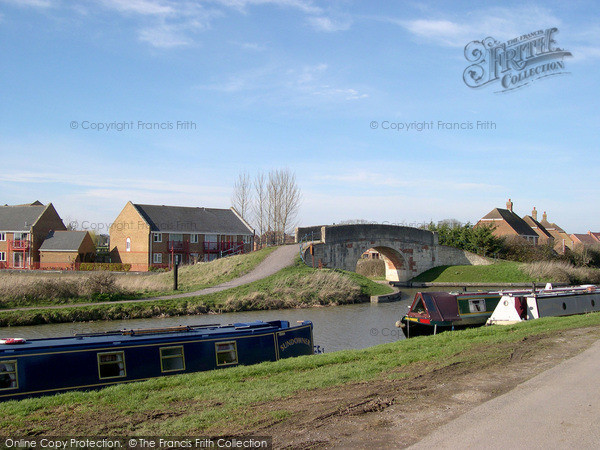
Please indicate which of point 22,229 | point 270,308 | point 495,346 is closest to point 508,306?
point 495,346

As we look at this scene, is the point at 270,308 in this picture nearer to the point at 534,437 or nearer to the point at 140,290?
the point at 140,290

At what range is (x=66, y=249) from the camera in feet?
151

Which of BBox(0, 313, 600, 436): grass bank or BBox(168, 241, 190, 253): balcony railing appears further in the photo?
BBox(168, 241, 190, 253): balcony railing

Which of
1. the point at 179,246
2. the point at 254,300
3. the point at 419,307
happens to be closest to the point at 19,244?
the point at 179,246

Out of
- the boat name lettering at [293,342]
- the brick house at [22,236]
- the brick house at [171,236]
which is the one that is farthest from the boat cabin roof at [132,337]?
the brick house at [22,236]

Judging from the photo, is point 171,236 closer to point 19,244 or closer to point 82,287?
point 19,244

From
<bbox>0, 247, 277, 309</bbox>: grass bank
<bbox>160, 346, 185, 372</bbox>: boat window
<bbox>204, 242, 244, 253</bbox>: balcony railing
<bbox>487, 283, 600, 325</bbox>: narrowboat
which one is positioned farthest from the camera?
<bbox>204, 242, 244, 253</bbox>: balcony railing

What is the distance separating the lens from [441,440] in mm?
4895

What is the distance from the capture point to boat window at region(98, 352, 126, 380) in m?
9.77

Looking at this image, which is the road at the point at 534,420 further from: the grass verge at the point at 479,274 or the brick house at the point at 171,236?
the brick house at the point at 171,236

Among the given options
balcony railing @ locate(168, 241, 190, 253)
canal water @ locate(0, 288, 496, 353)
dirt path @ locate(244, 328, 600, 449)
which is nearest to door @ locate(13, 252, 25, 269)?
balcony railing @ locate(168, 241, 190, 253)

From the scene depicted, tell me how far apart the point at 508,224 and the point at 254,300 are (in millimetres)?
41351

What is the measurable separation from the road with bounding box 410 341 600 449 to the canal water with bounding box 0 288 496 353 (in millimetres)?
9287

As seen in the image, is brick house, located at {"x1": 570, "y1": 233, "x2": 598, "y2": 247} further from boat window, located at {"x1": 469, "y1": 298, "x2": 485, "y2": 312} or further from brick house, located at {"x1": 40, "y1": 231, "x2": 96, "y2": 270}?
boat window, located at {"x1": 469, "y1": 298, "x2": 485, "y2": 312}
